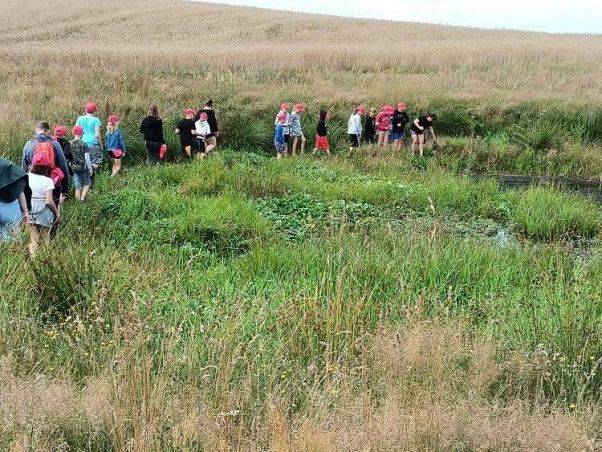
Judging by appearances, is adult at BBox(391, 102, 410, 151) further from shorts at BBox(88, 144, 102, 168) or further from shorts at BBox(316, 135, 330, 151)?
shorts at BBox(88, 144, 102, 168)

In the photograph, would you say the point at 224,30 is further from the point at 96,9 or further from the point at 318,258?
the point at 318,258

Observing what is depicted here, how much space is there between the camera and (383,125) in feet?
63.7

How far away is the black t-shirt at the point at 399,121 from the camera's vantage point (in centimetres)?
1905

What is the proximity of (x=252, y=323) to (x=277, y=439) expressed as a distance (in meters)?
1.82

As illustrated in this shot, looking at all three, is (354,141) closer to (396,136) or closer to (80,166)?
(396,136)

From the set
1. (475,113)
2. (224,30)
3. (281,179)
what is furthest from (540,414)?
(224,30)

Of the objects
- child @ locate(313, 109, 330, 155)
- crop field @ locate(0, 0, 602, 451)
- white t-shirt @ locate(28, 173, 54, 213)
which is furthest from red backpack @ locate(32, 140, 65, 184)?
child @ locate(313, 109, 330, 155)

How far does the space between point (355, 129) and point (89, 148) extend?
8033 millimetres

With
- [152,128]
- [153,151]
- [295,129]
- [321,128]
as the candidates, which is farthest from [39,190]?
[321,128]

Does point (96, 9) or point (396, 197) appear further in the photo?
point (96, 9)

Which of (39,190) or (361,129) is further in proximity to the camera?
(361,129)

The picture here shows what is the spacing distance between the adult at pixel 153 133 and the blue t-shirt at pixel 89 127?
2193 millimetres

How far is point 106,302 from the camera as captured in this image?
562 cm

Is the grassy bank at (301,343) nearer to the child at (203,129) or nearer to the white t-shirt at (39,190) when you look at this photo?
the white t-shirt at (39,190)
